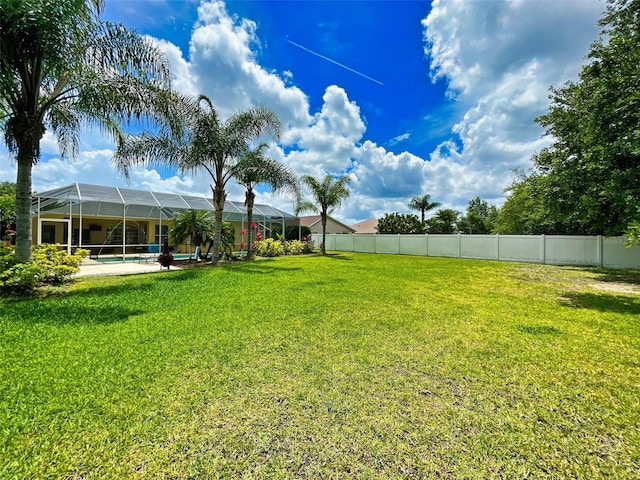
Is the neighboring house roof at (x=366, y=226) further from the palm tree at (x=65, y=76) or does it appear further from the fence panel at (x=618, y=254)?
the palm tree at (x=65, y=76)

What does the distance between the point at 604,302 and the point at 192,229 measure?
16.6m

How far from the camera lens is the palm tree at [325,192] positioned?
72.5 ft

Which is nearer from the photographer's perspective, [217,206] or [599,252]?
[217,206]

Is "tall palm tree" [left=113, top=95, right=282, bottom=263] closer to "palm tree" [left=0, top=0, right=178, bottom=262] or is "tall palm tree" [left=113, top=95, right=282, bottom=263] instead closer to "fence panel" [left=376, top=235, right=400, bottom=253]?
"palm tree" [left=0, top=0, right=178, bottom=262]

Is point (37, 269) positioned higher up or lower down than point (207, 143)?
lower down

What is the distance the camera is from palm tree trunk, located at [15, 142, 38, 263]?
7.44m

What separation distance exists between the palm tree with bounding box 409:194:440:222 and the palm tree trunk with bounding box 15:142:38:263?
38024mm

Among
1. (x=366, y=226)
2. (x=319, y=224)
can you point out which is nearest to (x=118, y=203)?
(x=319, y=224)

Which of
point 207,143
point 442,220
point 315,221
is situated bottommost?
point 315,221

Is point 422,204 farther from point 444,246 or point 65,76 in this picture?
point 65,76

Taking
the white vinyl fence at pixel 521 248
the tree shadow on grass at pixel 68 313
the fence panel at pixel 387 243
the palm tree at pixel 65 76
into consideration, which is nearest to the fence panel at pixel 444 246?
the white vinyl fence at pixel 521 248

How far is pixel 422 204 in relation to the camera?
128 ft

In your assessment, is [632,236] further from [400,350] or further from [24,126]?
[24,126]

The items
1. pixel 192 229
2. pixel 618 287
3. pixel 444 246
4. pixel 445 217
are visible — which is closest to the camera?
pixel 618 287
